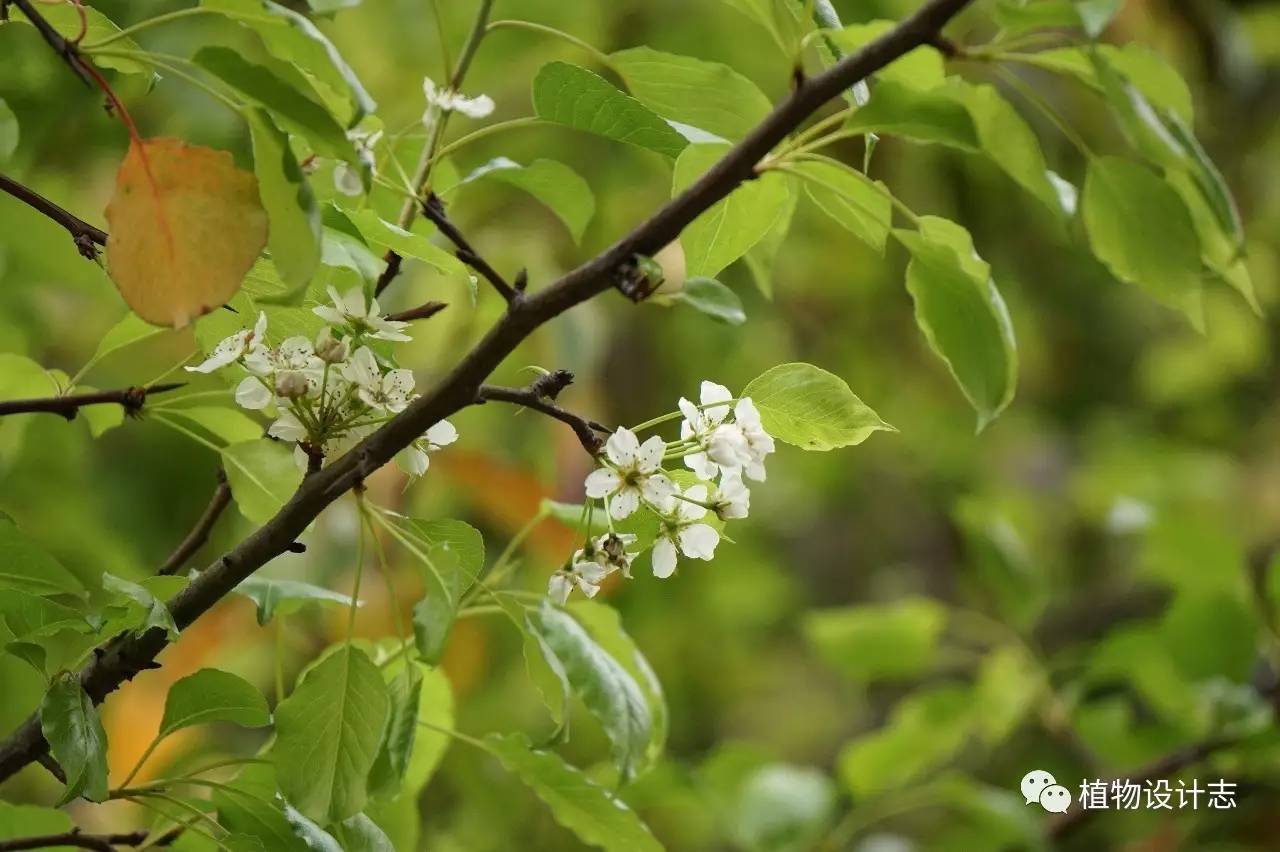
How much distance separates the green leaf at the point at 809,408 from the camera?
15.1 inches

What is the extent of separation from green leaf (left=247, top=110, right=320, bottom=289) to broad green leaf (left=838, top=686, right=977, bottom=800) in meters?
0.70

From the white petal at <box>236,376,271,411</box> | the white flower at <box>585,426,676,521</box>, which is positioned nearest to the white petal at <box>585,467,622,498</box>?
the white flower at <box>585,426,676,521</box>

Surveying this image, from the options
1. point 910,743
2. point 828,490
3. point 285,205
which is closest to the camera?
point 285,205

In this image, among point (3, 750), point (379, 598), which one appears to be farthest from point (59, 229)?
point (379, 598)

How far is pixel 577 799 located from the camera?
464 mm

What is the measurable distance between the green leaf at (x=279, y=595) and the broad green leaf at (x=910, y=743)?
541mm

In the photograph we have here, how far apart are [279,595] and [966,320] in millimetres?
257

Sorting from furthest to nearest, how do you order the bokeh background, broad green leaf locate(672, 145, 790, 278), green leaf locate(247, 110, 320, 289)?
the bokeh background < broad green leaf locate(672, 145, 790, 278) < green leaf locate(247, 110, 320, 289)

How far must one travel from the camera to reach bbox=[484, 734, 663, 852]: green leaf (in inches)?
18.1

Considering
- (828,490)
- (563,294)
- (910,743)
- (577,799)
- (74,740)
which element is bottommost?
(828,490)

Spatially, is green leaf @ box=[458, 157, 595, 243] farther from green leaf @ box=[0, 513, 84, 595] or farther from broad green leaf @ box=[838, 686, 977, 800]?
broad green leaf @ box=[838, 686, 977, 800]

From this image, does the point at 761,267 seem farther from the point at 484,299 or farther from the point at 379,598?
the point at 379,598

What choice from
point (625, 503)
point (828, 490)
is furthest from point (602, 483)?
point (828, 490)

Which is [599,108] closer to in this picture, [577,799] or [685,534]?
[685,534]
